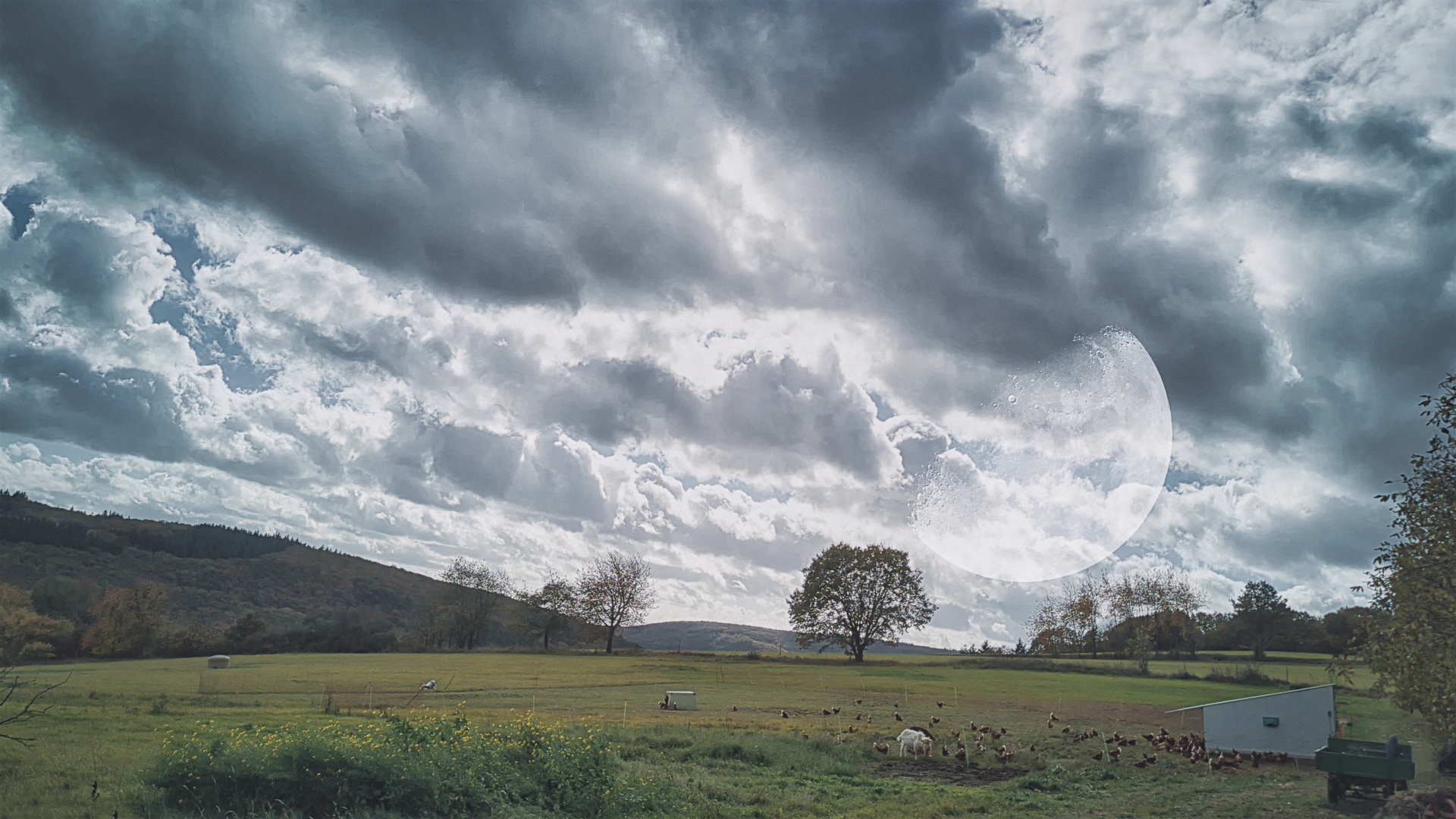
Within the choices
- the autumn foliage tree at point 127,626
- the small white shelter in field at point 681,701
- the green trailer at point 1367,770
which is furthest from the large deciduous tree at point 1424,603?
the autumn foliage tree at point 127,626

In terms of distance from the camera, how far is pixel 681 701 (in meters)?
51.8

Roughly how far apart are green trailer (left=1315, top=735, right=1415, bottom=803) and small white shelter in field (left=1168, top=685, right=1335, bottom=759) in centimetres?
1078

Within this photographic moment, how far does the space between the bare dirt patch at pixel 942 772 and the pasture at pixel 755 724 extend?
5.4 inches

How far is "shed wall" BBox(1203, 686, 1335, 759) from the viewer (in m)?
31.1

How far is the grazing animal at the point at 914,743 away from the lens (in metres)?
32.7

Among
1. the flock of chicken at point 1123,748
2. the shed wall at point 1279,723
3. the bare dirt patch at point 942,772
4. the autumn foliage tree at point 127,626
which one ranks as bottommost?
the autumn foliage tree at point 127,626

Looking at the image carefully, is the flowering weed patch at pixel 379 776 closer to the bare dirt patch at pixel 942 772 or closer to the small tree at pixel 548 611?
the bare dirt patch at pixel 942 772

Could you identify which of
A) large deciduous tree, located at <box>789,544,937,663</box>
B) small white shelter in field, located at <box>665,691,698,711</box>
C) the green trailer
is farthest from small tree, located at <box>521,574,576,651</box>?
the green trailer

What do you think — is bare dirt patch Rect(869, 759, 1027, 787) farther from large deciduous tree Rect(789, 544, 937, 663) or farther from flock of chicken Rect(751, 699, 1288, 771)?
large deciduous tree Rect(789, 544, 937, 663)

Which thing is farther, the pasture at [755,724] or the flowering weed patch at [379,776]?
the pasture at [755,724]

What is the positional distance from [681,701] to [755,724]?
12.0 m

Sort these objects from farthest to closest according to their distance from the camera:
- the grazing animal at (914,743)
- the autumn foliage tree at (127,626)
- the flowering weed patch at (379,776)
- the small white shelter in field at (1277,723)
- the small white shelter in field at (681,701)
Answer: the autumn foliage tree at (127,626) → the small white shelter in field at (681,701) → the grazing animal at (914,743) → the small white shelter in field at (1277,723) → the flowering weed patch at (379,776)

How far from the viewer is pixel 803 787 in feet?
79.8

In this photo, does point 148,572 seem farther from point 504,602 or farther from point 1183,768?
point 1183,768
